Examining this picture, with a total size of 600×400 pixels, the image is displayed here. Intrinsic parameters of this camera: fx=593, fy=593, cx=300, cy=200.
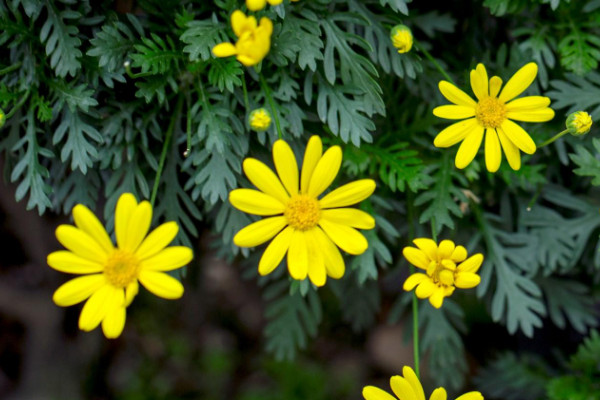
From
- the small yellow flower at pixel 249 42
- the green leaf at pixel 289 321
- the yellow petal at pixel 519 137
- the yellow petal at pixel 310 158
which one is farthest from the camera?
the green leaf at pixel 289 321

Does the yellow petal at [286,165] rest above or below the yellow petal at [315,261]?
above

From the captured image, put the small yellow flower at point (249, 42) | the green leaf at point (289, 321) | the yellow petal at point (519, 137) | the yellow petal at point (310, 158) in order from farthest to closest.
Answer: the green leaf at point (289, 321) → the yellow petal at point (519, 137) → the yellow petal at point (310, 158) → the small yellow flower at point (249, 42)

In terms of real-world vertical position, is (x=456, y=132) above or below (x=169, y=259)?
above

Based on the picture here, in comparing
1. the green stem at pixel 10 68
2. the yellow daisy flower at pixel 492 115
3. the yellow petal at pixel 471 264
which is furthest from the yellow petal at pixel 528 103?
the green stem at pixel 10 68

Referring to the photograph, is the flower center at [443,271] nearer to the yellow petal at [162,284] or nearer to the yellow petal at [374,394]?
the yellow petal at [374,394]

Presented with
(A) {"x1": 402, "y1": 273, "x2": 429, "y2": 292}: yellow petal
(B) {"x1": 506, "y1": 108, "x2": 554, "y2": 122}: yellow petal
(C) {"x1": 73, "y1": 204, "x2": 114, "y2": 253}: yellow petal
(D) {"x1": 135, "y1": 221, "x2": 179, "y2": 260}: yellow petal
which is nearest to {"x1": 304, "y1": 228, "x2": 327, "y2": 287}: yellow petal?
(A) {"x1": 402, "y1": 273, "x2": 429, "y2": 292}: yellow petal

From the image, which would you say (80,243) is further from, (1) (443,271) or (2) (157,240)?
(1) (443,271)

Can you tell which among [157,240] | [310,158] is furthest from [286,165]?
[157,240]

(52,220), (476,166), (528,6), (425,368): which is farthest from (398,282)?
(52,220)
